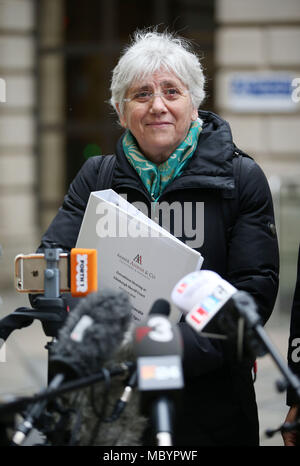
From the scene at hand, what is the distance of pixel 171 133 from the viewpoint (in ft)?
7.95

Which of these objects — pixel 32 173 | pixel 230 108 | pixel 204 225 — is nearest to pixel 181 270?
pixel 204 225

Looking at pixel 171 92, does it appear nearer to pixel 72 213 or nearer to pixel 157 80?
pixel 157 80

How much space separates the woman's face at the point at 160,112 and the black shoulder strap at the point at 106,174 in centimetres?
17

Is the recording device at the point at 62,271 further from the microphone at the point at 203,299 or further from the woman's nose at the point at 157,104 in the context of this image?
the woman's nose at the point at 157,104

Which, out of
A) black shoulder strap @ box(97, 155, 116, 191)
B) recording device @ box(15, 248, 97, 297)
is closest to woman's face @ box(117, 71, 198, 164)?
black shoulder strap @ box(97, 155, 116, 191)

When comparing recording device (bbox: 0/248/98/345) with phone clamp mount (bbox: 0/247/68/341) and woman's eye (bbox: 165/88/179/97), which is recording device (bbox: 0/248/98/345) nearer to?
phone clamp mount (bbox: 0/247/68/341)

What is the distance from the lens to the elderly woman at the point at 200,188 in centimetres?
238

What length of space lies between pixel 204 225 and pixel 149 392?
0.90m

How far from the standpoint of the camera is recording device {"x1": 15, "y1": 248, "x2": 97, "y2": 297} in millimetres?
1977

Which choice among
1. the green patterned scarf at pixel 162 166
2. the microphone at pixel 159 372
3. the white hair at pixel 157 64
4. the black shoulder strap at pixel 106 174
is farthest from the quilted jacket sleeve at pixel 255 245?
the microphone at pixel 159 372

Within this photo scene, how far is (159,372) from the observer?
1.63m

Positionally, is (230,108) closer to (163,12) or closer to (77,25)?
(163,12)

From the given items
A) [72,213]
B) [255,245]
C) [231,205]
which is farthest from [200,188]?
[72,213]

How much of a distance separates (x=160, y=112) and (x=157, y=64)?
15cm
